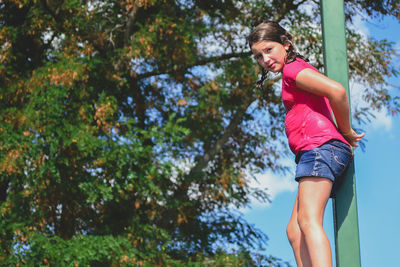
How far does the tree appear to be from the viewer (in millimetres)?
8227

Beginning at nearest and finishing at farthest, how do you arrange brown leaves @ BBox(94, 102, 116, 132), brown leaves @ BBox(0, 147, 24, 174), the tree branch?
Result: brown leaves @ BBox(0, 147, 24, 174) < brown leaves @ BBox(94, 102, 116, 132) < the tree branch

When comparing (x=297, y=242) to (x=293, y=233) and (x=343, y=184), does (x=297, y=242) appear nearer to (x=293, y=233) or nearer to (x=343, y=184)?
(x=293, y=233)

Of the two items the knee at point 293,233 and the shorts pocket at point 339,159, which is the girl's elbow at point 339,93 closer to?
the shorts pocket at point 339,159

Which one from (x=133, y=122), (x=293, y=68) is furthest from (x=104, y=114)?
(x=293, y=68)

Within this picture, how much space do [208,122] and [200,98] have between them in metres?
0.49

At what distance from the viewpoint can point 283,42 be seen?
2619mm

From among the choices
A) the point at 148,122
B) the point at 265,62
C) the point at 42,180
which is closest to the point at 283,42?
the point at 265,62

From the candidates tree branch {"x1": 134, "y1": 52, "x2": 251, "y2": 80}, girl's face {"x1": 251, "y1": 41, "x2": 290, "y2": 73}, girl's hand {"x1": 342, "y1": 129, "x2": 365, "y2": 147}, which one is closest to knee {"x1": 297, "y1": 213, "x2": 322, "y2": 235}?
girl's hand {"x1": 342, "y1": 129, "x2": 365, "y2": 147}

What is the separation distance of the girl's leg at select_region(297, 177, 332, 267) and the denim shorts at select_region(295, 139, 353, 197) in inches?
1.2

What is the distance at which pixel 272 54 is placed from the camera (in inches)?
101

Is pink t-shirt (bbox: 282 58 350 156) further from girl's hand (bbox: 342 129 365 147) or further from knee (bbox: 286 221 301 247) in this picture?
knee (bbox: 286 221 301 247)

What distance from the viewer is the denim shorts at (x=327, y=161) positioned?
7.53ft

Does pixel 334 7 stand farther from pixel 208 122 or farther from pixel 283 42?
pixel 208 122

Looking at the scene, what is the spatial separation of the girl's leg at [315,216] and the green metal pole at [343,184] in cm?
7
